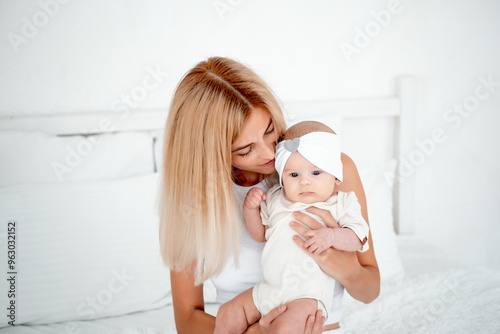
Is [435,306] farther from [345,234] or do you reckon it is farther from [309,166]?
[309,166]

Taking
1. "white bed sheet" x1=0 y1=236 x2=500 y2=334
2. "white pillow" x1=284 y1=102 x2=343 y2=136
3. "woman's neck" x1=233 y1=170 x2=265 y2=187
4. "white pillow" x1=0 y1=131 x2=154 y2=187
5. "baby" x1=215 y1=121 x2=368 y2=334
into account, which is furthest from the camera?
"white pillow" x1=284 y1=102 x2=343 y2=136

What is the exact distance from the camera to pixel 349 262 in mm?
1128

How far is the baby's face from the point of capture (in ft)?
3.73

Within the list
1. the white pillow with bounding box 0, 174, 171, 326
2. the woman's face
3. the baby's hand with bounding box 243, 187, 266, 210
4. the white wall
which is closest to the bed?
the white pillow with bounding box 0, 174, 171, 326

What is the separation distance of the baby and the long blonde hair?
9 centimetres

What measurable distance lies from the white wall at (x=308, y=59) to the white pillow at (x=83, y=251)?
0.51 meters

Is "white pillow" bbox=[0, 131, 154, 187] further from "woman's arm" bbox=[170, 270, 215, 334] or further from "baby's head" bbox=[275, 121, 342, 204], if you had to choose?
"baby's head" bbox=[275, 121, 342, 204]

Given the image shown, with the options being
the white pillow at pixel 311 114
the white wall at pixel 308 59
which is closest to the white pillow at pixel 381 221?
the white pillow at pixel 311 114

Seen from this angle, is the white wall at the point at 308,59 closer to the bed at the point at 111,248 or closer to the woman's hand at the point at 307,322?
the bed at the point at 111,248

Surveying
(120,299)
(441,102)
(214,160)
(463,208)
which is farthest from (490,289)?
(120,299)

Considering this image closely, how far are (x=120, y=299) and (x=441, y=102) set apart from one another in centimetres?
186

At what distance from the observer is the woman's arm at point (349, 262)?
1.08 m

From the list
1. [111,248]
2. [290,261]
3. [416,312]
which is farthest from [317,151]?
[111,248]

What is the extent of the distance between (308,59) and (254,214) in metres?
1.26
